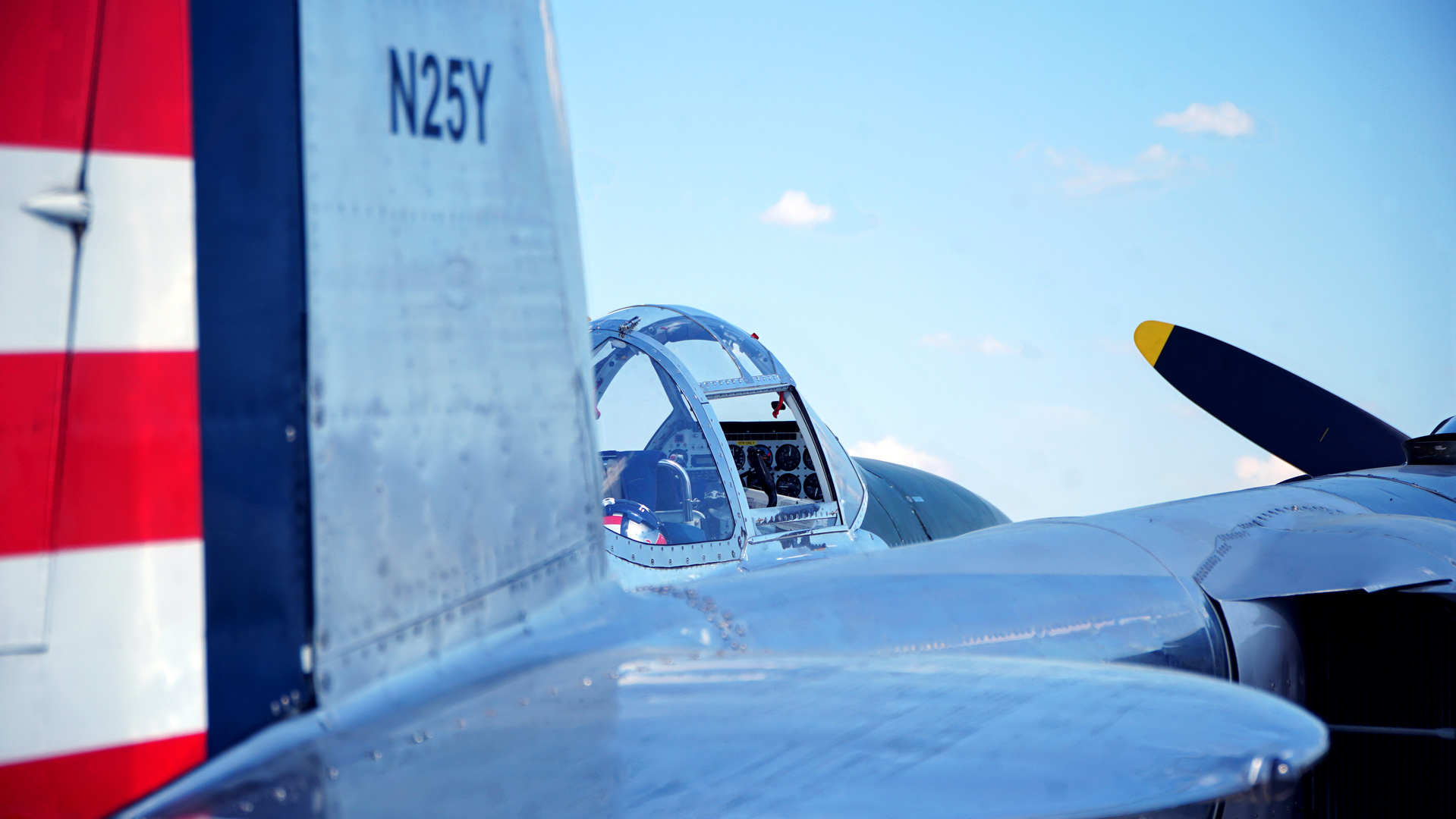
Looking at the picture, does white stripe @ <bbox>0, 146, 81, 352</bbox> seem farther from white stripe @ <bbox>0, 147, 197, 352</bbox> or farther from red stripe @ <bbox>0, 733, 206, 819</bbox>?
red stripe @ <bbox>0, 733, 206, 819</bbox>

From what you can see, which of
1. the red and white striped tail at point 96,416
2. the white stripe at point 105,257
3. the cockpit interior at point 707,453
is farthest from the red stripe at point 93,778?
the cockpit interior at point 707,453

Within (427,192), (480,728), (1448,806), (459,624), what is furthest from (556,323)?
(1448,806)

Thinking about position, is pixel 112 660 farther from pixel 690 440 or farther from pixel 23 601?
pixel 690 440

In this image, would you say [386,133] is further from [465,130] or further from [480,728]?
[480,728]

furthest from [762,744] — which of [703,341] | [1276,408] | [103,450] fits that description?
[1276,408]

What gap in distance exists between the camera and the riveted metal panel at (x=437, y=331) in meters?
1.83

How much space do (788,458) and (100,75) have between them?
630 cm

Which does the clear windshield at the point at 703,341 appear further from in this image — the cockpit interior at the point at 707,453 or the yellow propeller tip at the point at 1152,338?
the yellow propeller tip at the point at 1152,338

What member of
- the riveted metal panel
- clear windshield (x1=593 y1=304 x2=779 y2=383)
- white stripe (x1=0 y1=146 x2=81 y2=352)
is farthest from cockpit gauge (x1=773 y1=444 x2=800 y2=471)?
white stripe (x1=0 y1=146 x2=81 y2=352)

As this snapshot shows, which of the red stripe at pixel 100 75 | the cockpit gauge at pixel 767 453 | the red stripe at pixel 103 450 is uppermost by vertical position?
the cockpit gauge at pixel 767 453

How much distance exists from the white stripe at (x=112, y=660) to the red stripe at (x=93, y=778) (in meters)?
0.02

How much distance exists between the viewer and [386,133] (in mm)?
1956

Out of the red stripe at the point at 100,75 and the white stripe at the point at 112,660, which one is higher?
the red stripe at the point at 100,75

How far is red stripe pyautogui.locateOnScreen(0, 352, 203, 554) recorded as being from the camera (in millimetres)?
1580
